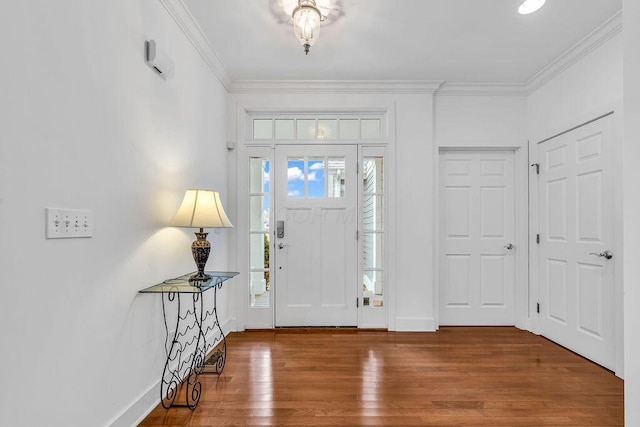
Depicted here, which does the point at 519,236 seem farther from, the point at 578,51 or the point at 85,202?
the point at 85,202

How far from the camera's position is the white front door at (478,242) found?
135 inches

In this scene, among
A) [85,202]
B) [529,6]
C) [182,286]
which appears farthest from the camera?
[529,6]

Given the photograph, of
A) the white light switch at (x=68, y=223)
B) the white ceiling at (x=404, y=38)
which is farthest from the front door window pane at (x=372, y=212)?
the white light switch at (x=68, y=223)

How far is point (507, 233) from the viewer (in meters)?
3.41

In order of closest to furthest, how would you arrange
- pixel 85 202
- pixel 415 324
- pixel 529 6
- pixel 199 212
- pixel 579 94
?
pixel 85 202 < pixel 199 212 < pixel 529 6 < pixel 579 94 < pixel 415 324

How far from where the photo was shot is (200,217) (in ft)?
6.52

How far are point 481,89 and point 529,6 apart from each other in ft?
4.03

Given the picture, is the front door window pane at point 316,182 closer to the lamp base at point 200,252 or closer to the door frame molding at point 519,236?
the door frame molding at point 519,236

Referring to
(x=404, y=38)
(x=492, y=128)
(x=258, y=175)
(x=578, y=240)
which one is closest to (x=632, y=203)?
(x=578, y=240)

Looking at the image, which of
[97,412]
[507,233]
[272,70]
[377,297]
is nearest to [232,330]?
[377,297]

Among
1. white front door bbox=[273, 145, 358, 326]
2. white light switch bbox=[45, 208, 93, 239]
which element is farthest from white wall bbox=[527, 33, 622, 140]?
white light switch bbox=[45, 208, 93, 239]

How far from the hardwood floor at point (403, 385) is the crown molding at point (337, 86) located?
8.33 ft

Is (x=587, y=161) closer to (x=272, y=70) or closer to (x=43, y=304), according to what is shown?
(x=272, y=70)

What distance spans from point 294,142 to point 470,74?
75.0 inches
